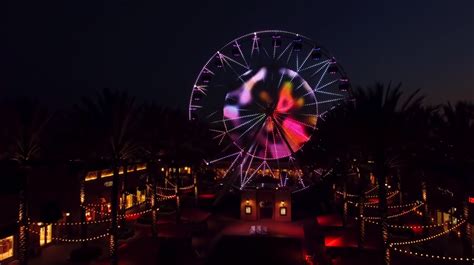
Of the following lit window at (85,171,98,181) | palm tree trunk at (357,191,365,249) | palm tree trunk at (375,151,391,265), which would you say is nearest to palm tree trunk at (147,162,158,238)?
lit window at (85,171,98,181)

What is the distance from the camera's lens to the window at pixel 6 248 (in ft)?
83.1

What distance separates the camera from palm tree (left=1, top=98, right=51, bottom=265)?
22.8 m

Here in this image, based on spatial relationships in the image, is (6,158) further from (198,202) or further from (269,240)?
(198,202)

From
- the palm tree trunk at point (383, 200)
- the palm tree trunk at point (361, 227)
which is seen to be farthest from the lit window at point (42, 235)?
the palm tree trunk at point (383, 200)

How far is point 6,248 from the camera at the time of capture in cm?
2569

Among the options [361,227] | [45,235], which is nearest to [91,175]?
[45,235]

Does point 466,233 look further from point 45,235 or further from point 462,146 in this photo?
point 45,235

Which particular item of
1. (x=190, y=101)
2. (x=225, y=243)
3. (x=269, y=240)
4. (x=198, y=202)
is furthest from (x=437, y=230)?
(x=198, y=202)

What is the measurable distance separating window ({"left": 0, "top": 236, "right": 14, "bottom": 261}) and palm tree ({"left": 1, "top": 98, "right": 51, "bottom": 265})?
3.22 m

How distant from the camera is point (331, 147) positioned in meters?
38.3

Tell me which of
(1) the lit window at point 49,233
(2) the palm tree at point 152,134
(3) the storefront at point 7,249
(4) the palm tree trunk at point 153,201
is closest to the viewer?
(3) the storefront at point 7,249

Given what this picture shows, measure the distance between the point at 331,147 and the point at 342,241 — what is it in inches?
491

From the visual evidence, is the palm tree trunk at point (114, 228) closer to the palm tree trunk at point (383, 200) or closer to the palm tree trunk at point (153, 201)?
the palm tree trunk at point (153, 201)

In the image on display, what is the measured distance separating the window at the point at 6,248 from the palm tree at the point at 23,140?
3216mm
